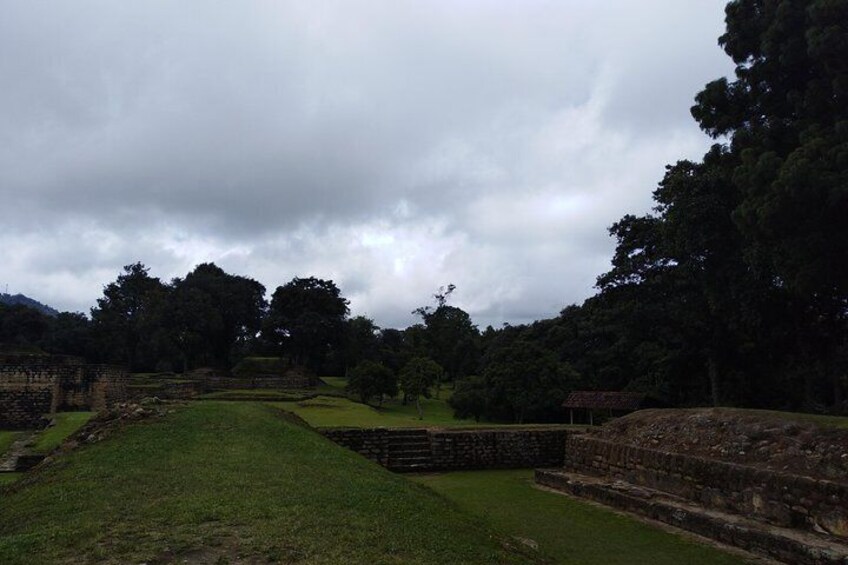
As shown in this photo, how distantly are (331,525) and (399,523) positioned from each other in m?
0.72

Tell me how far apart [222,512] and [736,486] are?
705 centimetres

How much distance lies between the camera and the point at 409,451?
46.6 ft

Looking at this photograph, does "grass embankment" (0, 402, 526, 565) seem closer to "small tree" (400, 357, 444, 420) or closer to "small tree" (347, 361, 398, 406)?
"small tree" (347, 361, 398, 406)

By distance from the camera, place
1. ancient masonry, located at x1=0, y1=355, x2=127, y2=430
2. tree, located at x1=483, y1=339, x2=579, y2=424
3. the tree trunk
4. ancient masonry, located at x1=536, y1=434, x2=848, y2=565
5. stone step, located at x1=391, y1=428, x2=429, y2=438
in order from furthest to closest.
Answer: tree, located at x1=483, y1=339, x2=579, y2=424, ancient masonry, located at x1=0, y1=355, x2=127, y2=430, the tree trunk, stone step, located at x1=391, y1=428, x2=429, y2=438, ancient masonry, located at x1=536, y1=434, x2=848, y2=565

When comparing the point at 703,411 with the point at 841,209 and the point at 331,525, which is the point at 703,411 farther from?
the point at 331,525

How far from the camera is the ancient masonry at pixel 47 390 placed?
77.1 feet

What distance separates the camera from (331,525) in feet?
15.7

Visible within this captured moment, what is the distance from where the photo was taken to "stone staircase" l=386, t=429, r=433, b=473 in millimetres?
13938

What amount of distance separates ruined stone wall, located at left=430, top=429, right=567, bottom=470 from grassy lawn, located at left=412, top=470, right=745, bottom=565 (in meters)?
2.22

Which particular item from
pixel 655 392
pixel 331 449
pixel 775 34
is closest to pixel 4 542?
pixel 331 449

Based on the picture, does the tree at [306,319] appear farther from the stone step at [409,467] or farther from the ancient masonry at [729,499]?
the ancient masonry at [729,499]

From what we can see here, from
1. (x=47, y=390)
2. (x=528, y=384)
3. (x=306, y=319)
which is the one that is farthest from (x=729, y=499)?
(x=306, y=319)

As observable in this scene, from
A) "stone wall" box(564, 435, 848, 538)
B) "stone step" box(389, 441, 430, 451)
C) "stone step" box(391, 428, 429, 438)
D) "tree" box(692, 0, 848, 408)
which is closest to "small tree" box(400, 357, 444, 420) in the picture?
"stone step" box(391, 428, 429, 438)

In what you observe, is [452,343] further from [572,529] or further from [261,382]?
[572,529]
